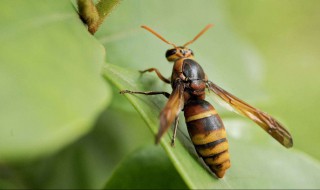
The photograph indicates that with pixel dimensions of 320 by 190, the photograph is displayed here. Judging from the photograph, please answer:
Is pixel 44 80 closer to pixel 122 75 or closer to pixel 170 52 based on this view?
pixel 122 75

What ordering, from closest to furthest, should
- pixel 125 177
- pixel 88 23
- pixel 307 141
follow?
1. pixel 88 23
2. pixel 125 177
3. pixel 307 141

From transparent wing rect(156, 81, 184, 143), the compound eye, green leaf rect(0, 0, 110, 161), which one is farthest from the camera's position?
the compound eye

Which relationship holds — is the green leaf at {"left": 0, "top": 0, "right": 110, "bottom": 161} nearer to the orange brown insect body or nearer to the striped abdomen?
the orange brown insect body

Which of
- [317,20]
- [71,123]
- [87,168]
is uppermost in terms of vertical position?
[71,123]

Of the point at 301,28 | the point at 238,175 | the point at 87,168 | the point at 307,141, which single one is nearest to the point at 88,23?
the point at 238,175

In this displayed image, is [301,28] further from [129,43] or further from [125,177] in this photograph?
[125,177]

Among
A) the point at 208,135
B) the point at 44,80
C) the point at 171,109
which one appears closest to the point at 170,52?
the point at 208,135

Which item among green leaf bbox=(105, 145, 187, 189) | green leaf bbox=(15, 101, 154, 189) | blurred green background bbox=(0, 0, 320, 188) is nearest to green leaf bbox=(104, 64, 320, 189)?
blurred green background bbox=(0, 0, 320, 188)

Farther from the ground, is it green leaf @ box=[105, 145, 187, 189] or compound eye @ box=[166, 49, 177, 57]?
compound eye @ box=[166, 49, 177, 57]
